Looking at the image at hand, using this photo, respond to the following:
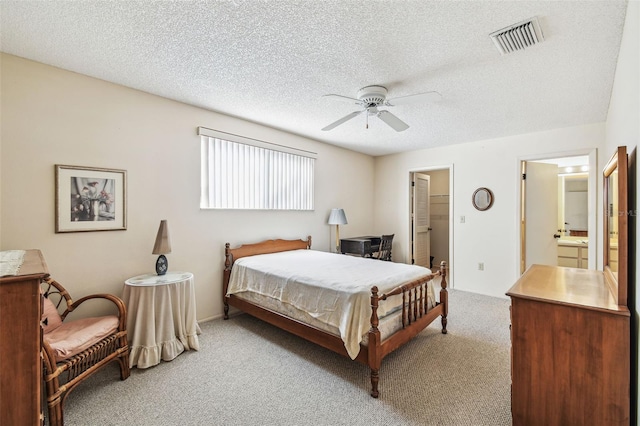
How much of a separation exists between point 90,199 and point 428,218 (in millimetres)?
5790

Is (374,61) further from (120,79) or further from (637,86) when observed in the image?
(120,79)

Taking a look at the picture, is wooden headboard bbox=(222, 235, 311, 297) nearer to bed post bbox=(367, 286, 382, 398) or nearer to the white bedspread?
the white bedspread

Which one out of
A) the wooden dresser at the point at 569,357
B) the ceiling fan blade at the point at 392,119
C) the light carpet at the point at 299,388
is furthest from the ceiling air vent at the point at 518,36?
the light carpet at the point at 299,388

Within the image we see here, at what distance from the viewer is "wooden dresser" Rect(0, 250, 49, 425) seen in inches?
48.8

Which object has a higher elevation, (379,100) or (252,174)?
(379,100)

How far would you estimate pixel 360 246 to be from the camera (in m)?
4.66

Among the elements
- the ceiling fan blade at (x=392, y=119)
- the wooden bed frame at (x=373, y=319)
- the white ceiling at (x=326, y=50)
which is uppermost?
the white ceiling at (x=326, y=50)

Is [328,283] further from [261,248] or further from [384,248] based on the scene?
[384,248]

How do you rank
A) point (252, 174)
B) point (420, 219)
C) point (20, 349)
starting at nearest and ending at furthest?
1. point (20, 349)
2. point (252, 174)
3. point (420, 219)

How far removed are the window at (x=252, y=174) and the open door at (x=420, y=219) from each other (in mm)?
2258

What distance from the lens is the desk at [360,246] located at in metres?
4.65

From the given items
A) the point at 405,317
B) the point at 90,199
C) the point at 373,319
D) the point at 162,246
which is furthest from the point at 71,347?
the point at 405,317

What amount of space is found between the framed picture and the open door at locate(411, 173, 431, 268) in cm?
471

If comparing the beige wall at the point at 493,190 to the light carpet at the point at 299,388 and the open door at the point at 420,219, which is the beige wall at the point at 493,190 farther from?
the light carpet at the point at 299,388
